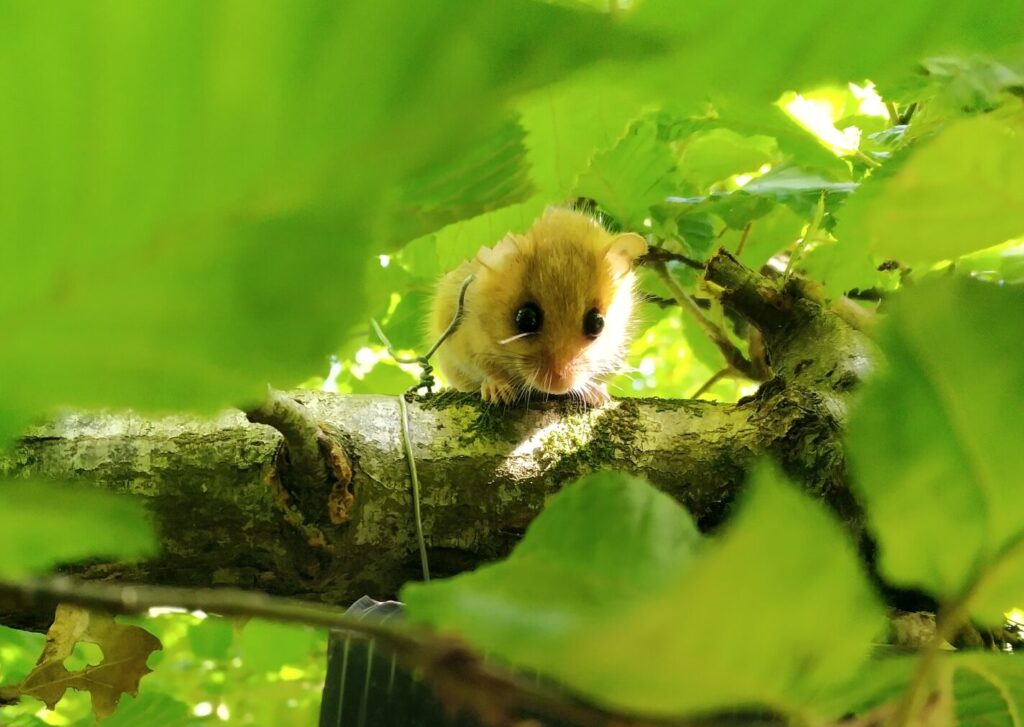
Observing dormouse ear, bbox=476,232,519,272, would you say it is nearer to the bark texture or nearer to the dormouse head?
the dormouse head

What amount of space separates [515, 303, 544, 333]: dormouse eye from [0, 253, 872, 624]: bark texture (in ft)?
2.00

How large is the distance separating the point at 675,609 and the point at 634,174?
81cm

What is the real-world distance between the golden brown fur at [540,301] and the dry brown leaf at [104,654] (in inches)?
30.4

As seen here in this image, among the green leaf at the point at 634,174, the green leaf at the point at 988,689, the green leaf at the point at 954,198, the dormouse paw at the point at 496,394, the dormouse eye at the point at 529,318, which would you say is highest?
the dormouse eye at the point at 529,318

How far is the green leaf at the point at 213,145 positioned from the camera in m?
0.21

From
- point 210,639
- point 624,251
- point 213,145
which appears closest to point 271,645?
point 210,639

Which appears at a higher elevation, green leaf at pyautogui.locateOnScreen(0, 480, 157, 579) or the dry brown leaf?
the dry brown leaf

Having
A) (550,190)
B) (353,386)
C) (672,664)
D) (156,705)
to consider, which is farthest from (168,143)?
(353,386)

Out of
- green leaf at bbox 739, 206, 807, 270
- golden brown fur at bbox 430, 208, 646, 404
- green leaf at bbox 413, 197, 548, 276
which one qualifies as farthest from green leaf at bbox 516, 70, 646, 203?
golden brown fur at bbox 430, 208, 646, 404

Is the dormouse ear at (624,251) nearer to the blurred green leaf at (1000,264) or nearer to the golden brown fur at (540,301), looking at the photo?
the golden brown fur at (540,301)

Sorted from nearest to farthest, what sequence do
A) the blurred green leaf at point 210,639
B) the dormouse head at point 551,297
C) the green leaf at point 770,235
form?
the green leaf at point 770,235, the blurred green leaf at point 210,639, the dormouse head at point 551,297

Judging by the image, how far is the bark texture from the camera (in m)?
0.83

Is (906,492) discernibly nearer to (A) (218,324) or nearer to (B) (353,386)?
(A) (218,324)

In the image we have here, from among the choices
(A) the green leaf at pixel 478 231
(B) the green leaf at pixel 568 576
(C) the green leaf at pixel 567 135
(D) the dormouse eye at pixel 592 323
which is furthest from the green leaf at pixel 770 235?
(B) the green leaf at pixel 568 576
